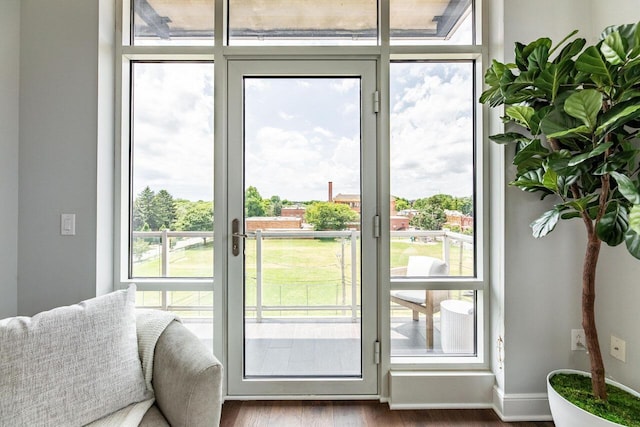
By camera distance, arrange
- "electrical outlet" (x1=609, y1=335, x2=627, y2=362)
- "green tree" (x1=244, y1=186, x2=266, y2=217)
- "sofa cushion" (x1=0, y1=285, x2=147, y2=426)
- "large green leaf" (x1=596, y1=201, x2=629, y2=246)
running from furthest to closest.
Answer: "green tree" (x1=244, y1=186, x2=266, y2=217) → "electrical outlet" (x1=609, y1=335, x2=627, y2=362) → "large green leaf" (x1=596, y1=201, x2=629, y2=246) → "sofa cushion" (x1=0, y1=285, x2=147, y2=426)

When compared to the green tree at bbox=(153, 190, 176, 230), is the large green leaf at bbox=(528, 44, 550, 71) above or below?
above

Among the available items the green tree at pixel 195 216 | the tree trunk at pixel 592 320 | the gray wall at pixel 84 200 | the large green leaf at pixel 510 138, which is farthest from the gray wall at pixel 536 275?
the green tree at pixel 195 216

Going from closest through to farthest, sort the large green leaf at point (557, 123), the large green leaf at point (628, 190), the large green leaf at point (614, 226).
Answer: the large green leaf at point (628, 190)
the large green leaf at point (614, 226)
the large green leaf at point (557, 123)

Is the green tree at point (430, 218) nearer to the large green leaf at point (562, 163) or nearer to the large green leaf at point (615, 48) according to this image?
the large green leaf at point (562, 163)

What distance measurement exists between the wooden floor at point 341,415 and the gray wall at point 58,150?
3.65 feet

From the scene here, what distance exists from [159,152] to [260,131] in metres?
0.66

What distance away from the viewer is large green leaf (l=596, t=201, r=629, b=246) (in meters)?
1.29

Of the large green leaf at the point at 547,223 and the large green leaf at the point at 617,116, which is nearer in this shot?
the large green leaf at the point at 617,116

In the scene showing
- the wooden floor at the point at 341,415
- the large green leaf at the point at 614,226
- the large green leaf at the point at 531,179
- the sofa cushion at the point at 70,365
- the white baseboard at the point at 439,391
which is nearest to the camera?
the sofa cushion at the point at 70,365

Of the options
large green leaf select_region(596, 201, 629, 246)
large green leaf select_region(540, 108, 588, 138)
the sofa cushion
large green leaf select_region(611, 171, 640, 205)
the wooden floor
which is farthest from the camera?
the wooden floor

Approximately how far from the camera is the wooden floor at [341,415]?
6.07ft

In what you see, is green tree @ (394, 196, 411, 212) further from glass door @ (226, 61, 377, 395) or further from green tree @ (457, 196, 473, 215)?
green tree @ (457, 196, 473, 215)

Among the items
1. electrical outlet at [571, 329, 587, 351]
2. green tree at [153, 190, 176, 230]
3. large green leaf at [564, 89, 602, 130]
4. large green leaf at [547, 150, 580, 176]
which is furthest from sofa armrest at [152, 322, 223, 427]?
electrical outlet at [571, 329, 587, 351]

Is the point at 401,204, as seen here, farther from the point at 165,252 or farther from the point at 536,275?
the point at 165,252
